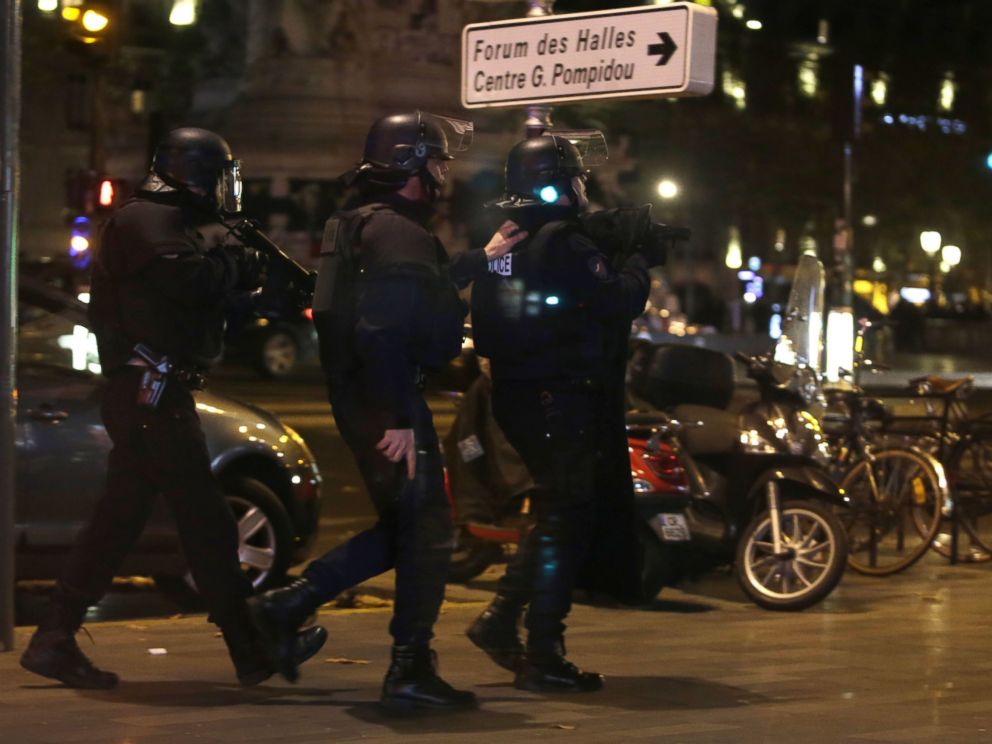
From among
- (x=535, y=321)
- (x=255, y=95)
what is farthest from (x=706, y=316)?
(x=535, y=321)

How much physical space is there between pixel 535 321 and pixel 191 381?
3.64 ft

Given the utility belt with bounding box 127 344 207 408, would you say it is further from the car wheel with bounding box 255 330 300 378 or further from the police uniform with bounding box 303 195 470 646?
the car wheel with bounding box 255 330 300 378

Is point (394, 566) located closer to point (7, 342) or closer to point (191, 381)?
point (191, 381)

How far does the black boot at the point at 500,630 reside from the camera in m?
6.45

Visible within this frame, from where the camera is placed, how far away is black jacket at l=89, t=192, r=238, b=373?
594 centimetres

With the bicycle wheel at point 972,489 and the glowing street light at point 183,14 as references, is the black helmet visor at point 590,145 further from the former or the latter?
the glowing street light at point 183,14

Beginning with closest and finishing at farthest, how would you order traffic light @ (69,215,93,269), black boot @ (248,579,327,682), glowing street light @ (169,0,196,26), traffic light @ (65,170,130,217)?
1. black boot @ (248,579,327,682)
2. traffic light @ (65,170,130,217)
3. traffic light @ (69,215,93,269)
4. glowing street light @ (169,0,196,26)

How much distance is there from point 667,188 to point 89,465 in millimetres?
44487

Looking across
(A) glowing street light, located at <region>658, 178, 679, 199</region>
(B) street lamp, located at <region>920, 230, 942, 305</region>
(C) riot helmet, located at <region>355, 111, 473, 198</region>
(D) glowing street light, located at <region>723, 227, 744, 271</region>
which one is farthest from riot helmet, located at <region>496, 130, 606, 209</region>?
(D) glowing street light, located at <region>723, 227, 744, 271</region>

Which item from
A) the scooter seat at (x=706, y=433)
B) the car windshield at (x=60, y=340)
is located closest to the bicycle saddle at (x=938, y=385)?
the scooter seat at (x=706, y=433)

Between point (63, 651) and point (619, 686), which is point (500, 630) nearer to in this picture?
point (619, 686)

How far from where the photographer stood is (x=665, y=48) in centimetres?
792

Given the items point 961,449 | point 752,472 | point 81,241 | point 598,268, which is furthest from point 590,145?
point 81,241

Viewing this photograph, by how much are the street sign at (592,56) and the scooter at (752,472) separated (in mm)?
1421
